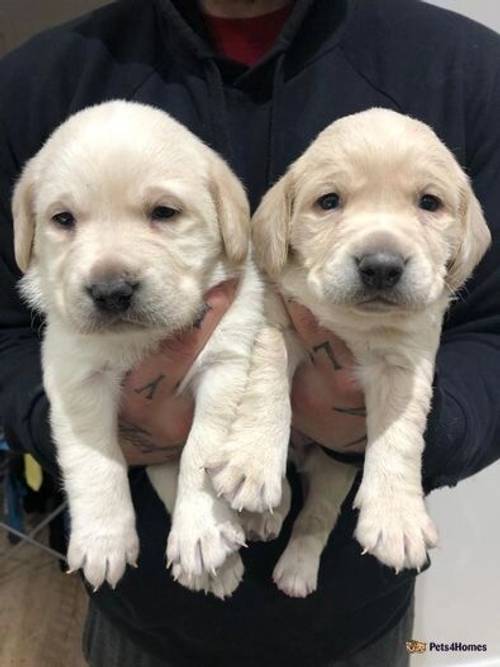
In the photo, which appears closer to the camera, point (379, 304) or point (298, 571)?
point (379, 304)

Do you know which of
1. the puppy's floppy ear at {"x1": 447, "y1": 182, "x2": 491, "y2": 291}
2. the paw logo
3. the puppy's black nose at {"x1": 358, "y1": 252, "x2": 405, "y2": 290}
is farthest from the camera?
the paw logo

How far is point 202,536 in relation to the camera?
1.41 meters

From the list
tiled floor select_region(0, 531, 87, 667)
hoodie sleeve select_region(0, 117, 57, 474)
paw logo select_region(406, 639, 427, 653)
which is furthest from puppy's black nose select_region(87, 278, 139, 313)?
tiled floor select_region(0, 531, 87, 667)

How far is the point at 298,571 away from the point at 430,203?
0.84 meters

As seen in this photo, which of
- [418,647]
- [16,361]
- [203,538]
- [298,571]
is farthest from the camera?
[418,647]

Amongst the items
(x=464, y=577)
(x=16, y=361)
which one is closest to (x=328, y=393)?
(x=16, y=361)

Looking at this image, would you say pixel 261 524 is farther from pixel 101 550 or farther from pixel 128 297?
pixel 128 297

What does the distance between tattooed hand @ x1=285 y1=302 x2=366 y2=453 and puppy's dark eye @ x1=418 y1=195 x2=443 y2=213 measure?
322 millimetres

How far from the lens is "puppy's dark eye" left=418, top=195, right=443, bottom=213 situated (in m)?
1.49

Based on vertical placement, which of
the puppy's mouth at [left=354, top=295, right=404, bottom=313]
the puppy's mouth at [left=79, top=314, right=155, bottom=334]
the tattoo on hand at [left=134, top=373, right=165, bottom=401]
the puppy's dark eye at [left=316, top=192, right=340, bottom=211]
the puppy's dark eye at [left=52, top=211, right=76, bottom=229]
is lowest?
the tattoo on hand at [left=134, top=373, right=165, bottom=401]

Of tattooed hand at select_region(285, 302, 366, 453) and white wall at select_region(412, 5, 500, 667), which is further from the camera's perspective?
white wall at select_region(412, 5, 500, 667)

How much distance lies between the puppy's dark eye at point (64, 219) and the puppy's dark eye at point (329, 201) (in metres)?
0.50

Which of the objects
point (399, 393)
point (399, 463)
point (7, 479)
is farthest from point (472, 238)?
point (7, 479)

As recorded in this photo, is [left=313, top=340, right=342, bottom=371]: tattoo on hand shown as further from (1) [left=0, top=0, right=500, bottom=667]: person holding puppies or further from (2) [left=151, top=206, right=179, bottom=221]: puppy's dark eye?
(2) [left=151, top=206, right=179, bottom=221]: puppy's dark eye
